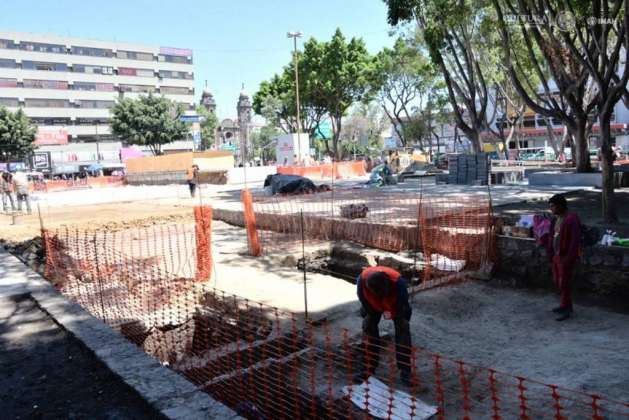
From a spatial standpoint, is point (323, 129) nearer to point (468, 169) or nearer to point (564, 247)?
point (468, 169)

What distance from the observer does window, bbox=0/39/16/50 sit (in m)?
61.1

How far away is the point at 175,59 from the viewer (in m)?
75.6

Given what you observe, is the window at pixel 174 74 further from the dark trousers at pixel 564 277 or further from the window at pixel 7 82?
the dark trousers at pixel 564 277

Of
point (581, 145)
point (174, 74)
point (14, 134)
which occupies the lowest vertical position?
point (581, 145)

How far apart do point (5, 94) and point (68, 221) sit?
182 feet

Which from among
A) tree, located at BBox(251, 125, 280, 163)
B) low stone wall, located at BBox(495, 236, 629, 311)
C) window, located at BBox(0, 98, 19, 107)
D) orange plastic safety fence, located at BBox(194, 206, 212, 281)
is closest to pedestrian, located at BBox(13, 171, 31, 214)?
orange plastic safety fence, located at BBox(194, 206, 212, 281)

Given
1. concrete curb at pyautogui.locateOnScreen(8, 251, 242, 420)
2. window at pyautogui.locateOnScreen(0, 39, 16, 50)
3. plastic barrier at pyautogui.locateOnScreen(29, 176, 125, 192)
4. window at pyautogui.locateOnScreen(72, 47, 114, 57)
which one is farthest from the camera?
window at pyautogui.locateOnScreen(72, 47, 114, 57)

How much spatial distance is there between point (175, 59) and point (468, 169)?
64.5 metres

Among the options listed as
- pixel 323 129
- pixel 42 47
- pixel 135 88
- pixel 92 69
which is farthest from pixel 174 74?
pixel 323 129

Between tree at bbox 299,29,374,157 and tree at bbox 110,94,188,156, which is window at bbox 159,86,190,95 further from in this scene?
tree at bbox 299,29,374,157

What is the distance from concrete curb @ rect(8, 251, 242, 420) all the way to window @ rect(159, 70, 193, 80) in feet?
242

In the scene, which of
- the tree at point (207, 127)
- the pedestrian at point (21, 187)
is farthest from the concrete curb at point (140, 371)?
the tree at point (207, 127)

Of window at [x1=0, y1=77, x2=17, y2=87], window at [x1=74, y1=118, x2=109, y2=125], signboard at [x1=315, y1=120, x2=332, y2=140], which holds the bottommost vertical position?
signboard at [x1=315, y1=120, x2=332, y2=140]

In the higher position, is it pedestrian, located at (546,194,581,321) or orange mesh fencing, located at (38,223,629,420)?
pedestrian, located at (546,194,581,321)
